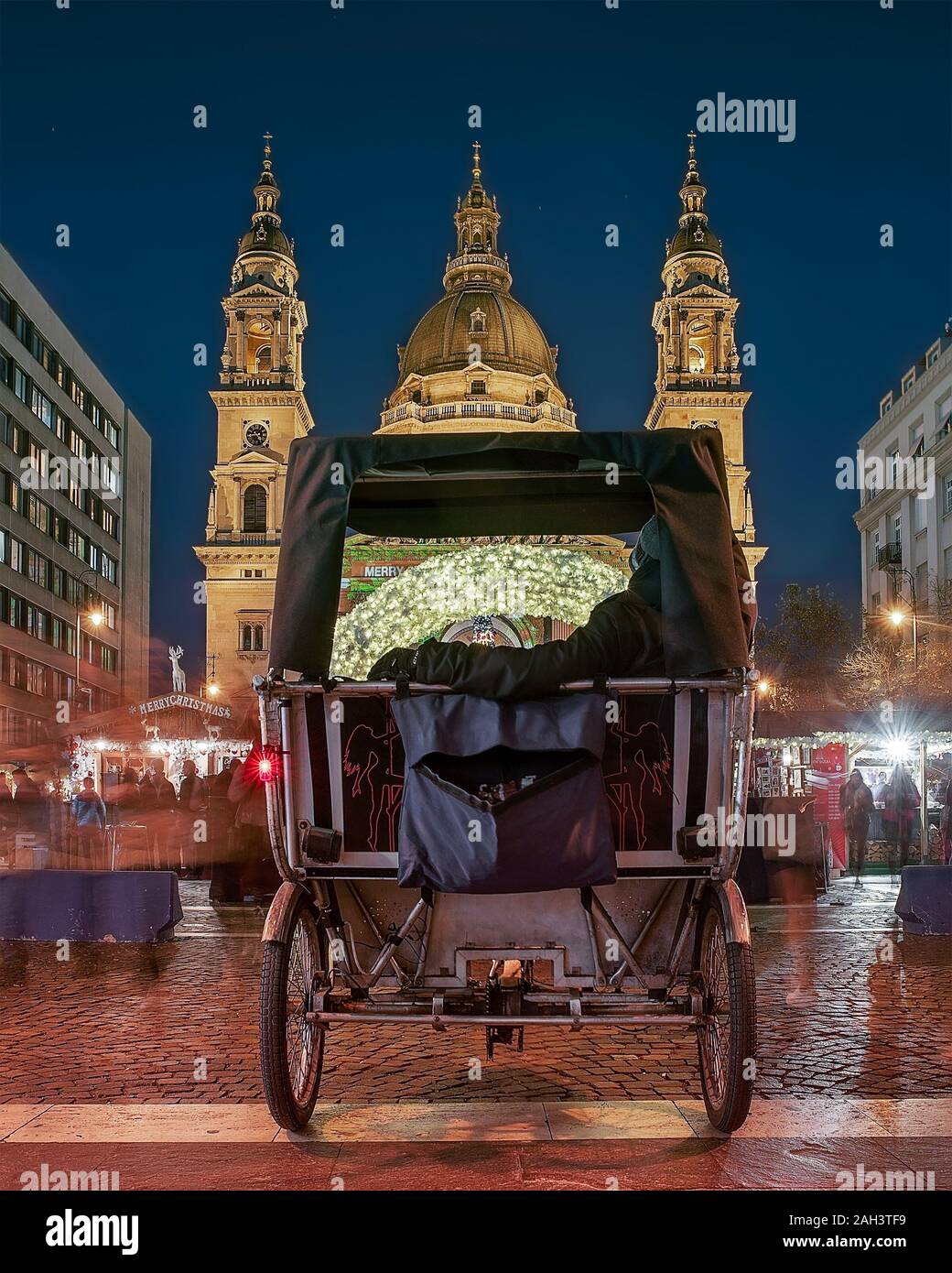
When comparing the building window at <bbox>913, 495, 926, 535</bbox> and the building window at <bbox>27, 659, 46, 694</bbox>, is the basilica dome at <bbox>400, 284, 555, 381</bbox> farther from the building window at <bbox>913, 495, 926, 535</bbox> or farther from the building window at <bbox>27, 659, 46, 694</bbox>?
the building window at <bbox>27, 659, 46, 694</bbox>

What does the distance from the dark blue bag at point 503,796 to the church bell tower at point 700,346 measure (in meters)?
68.1

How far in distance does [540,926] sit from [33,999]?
4.68 m

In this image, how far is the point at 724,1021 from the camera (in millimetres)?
4645

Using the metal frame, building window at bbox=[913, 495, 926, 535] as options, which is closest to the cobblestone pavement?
the metal frame

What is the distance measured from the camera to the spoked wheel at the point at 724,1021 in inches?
171

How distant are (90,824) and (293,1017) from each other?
566 inches

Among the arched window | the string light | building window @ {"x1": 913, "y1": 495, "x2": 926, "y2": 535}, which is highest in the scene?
the arched window

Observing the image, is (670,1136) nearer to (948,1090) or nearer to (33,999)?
(948,1090)

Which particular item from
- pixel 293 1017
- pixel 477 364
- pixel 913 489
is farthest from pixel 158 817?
pixel 477 364

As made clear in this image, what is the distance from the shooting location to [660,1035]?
275 inches

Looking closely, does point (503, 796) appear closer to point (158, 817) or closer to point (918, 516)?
point (158, 817)

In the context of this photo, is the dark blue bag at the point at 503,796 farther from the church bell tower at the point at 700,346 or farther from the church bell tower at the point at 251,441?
the church bell tower at the point at 700,346

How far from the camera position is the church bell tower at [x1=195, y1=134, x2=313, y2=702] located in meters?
71.5

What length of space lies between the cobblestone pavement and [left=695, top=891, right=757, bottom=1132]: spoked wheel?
2.49 ft
